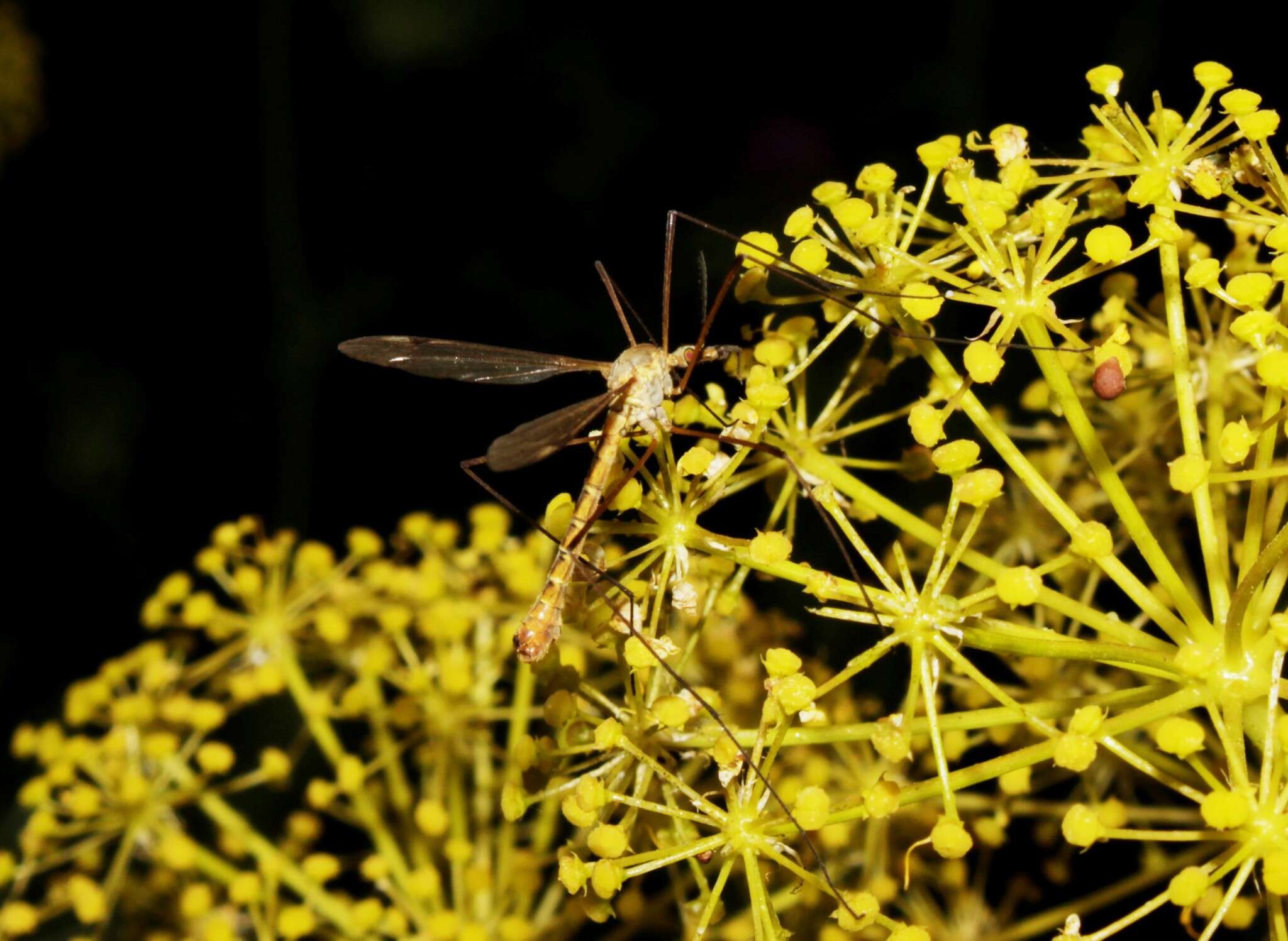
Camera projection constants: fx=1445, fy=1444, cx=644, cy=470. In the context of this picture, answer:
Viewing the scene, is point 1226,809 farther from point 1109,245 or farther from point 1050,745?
point 1109,245

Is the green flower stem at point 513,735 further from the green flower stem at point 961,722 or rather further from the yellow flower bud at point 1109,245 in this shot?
the yellow flower bud at point 1109,245

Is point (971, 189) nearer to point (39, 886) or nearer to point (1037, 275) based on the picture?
point (1037, 275)

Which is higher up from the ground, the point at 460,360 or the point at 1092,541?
the point at 460,360

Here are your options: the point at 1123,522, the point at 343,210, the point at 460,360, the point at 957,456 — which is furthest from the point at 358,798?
the point at 343,210

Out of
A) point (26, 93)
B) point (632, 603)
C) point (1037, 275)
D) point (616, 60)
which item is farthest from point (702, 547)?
point (26, 93)

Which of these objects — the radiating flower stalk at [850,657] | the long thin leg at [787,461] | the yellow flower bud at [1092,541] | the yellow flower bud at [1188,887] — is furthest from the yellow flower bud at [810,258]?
the yellow flower bud at [1188,887]

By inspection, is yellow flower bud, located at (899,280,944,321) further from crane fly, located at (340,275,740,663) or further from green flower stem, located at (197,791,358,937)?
green flower stem, located at (197,791,358,937)
